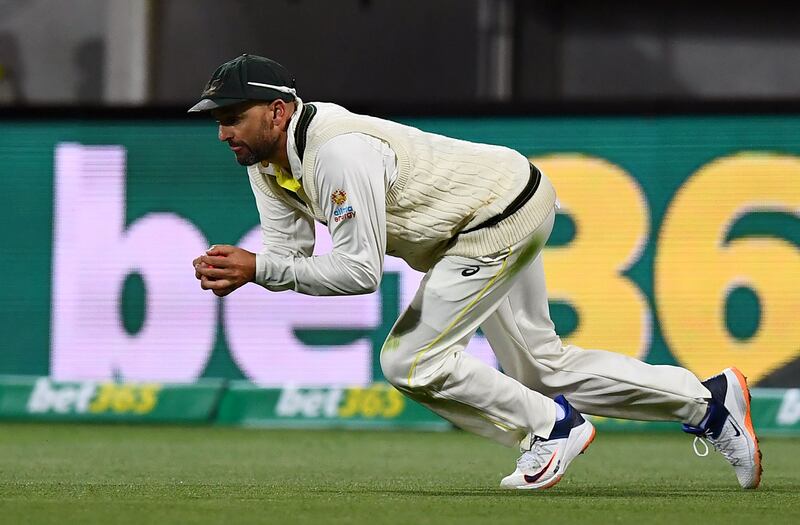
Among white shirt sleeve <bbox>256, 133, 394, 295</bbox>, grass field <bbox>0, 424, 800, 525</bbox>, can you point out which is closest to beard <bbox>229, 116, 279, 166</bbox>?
white shirt sleeve <bbox>256, 133, 394, 295</bbox>

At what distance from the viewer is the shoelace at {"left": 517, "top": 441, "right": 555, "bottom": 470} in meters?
5.38

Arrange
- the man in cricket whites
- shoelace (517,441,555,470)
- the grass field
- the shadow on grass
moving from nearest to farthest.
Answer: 1. the grass field
2. the man in cricket whites
3. the shadow on grass
4. shoelace (517,441,555,470)

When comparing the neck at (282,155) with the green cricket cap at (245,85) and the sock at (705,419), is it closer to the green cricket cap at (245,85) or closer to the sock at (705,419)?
the green cricket cap at (245,85)

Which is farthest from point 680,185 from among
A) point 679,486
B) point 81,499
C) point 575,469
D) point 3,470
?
point 81,499

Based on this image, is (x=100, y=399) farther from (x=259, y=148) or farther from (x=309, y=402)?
(x=259, y=148)

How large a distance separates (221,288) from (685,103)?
18.1ft

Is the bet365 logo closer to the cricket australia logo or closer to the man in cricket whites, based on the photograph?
the man in cricket whites

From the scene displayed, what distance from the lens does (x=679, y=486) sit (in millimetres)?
5789

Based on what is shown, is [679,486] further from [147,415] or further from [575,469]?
[147,415]

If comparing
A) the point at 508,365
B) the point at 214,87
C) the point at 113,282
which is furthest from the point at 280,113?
the point at 113,282

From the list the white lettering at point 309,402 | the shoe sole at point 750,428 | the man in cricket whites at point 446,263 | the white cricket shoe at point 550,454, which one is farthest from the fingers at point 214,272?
the white lettering at point 309,402

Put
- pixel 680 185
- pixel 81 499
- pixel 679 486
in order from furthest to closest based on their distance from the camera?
pixel 680 185 → pixel 679 486 → pixel 81 499

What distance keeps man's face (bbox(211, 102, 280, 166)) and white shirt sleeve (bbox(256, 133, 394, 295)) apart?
0.77ft

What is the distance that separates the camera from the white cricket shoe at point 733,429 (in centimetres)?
562
